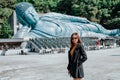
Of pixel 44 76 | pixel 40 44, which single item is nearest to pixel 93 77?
pixel 44 76

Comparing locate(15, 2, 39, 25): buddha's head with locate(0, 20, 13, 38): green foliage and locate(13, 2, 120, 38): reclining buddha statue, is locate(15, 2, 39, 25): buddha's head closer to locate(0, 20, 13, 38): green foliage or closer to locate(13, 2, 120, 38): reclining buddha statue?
locate(13, 2, 120, 38): reclining buddha statue

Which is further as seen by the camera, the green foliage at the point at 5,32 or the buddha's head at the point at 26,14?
the green foliage at the point at 5,32

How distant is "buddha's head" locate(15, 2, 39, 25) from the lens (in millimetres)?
39156

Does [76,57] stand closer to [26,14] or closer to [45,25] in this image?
[26,14]

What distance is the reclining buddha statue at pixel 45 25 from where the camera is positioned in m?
39.2

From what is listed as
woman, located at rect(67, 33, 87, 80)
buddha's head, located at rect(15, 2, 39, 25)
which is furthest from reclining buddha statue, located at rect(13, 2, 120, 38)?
woman, located at rect(67, 33, 87, 80)

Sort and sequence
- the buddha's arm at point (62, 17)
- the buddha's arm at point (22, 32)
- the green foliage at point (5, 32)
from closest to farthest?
the buddha's arm at point (22, 32), the buddha's arm at point (62, 17), the green foliage at point (5, 32)

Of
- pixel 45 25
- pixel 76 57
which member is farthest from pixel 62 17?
pixel 76 57

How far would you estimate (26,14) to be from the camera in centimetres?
3922

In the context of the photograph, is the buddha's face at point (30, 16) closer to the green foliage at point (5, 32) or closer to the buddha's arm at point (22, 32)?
the buddha's arm at point (22, 32)

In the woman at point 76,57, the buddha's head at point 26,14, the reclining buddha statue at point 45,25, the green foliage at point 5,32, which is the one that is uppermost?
the woman at point 76,57

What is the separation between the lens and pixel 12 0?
6353 centimetres

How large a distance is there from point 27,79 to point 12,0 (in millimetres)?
52604

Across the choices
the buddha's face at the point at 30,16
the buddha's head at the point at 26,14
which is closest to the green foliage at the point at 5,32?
the buddha's head at the point at 26,14
